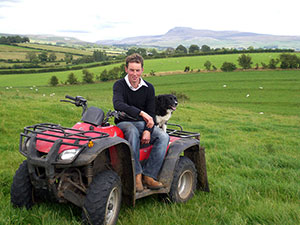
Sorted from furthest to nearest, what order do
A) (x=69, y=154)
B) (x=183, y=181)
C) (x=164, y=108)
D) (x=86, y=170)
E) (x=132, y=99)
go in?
(x=164, y=108) < (x=183, y=181) < (x=132, y=99) < (x=86, y=170) < (x=69, y=154)

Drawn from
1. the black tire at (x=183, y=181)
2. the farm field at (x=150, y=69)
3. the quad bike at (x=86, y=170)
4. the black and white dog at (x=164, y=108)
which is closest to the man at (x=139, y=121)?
the quad bike at (x=86, y=170)

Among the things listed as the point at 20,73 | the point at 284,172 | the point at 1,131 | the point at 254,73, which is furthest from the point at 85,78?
the point at 284,172

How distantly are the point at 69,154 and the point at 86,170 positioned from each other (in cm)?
36

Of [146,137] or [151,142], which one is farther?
[151,142]

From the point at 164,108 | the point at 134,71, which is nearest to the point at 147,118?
the point at 134,71

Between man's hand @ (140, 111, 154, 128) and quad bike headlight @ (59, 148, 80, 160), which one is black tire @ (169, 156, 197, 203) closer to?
man's hand @ (140, 111, 154, 128)

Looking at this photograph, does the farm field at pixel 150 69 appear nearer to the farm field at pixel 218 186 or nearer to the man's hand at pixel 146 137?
the farm field at pixel 218 186

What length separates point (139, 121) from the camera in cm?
457

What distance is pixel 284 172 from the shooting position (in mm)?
6645

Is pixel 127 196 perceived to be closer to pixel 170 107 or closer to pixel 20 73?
pixel 170 107

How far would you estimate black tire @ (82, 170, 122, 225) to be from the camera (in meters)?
3.37

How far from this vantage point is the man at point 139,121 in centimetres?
425

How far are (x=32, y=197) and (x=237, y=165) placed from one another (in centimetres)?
487

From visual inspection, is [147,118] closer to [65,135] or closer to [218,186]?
[65,135]
